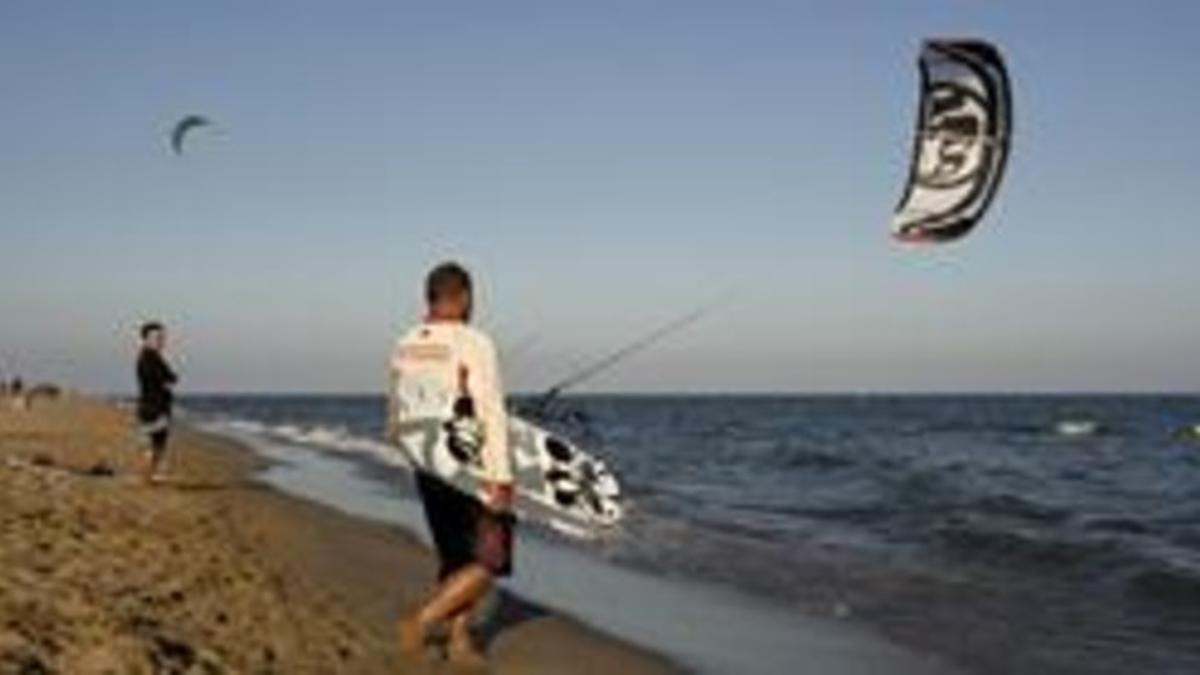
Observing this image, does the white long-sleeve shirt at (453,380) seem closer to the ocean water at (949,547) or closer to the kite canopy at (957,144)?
the ocean water at (949,547)

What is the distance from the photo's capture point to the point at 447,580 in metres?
8.04

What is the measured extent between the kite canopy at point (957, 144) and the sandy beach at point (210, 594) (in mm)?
3720

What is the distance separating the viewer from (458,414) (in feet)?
25.5

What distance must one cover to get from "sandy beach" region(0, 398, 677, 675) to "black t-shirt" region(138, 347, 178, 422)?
2.72ft

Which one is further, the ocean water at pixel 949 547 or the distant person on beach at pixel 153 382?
the distant person on beach at pixel 153 382

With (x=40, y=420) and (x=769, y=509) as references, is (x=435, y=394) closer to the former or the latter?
(x=769, y=509)

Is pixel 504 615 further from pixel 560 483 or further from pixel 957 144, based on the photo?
pixel 957 144

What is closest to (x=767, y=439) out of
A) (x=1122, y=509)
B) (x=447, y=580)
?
(x=1122, y=509)

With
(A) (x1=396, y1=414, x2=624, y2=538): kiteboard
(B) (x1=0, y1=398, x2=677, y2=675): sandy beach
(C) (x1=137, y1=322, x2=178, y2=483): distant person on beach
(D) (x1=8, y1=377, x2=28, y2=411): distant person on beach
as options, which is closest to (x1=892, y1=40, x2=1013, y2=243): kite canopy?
(A) (x1=396, y1=414, x2=624, y2=538): kiteboard

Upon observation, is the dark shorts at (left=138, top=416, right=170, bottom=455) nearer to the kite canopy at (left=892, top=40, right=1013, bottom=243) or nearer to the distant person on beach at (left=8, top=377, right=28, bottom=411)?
the kite canopy at (left=892, top=40, right=1013, bottom=243)

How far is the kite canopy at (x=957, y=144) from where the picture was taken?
12.1 meters

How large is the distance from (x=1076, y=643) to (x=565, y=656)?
4.33 meters

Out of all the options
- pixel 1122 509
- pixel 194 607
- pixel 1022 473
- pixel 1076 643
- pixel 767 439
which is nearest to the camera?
pixel 194 607

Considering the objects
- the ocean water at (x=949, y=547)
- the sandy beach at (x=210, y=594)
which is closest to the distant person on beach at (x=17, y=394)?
the ocean water at (x=949, y=547)
